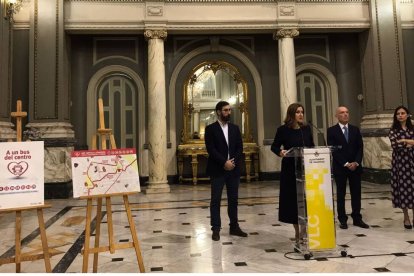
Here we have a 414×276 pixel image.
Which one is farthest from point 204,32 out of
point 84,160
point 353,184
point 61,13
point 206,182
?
point 84,160

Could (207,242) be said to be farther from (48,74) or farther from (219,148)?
(48,74)

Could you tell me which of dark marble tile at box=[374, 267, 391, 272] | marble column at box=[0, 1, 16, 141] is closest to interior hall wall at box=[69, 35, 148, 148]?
marble column at box=[0, 1, 16, 141]

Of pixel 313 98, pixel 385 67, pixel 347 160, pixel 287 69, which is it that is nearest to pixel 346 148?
pixel 347 160

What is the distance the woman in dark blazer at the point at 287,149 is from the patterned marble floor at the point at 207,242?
387 mm

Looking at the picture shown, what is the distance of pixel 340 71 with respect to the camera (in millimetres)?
10070

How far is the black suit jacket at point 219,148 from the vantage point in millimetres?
4039

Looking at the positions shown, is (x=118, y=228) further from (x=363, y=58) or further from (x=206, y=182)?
(x=363, y=58)

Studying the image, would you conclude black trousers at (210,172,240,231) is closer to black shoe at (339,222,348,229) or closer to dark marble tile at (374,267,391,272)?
black shoe at (339,222,348,229)

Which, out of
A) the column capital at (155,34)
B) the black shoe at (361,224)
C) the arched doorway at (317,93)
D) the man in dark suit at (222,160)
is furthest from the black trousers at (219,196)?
the arched doorway at (317,93)

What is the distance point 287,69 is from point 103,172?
665 cm

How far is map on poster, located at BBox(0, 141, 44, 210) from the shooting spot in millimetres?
2725

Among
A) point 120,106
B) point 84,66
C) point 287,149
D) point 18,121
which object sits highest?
point 84,66

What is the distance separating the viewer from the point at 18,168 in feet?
9.08

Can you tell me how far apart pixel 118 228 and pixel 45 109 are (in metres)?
4.42
